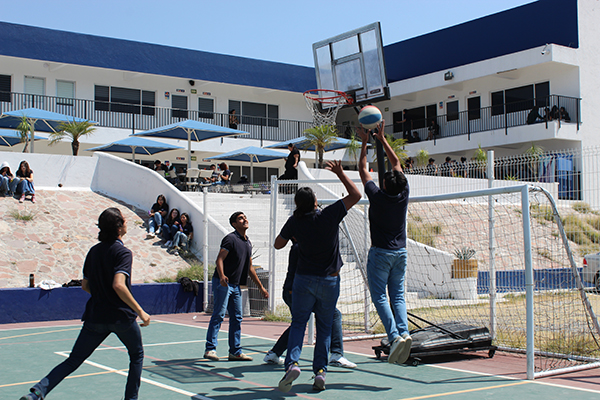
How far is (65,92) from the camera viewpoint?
2920 cm

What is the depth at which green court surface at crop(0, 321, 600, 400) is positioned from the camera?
563cm

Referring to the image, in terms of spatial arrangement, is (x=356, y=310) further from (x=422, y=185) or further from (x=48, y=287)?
(x=422, y=185)

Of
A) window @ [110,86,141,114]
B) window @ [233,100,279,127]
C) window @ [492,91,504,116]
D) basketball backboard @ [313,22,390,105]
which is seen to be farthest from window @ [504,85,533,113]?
basketball backboard @ [313,22,390,105]

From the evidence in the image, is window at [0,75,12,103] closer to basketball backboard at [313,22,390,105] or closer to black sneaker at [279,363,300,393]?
basketball backboard at [313,22,390,105]

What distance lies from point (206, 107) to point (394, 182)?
2798 cm

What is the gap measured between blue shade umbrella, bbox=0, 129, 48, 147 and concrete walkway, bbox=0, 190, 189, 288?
8.04 meters

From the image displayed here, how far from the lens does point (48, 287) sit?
11945mm

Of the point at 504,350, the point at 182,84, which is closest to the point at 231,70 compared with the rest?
the point at 182,84

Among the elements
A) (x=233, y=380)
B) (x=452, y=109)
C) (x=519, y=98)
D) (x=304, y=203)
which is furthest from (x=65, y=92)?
(x=304, y=203)

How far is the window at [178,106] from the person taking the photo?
31.8m

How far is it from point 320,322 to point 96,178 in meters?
15.8

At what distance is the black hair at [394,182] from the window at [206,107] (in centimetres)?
2698

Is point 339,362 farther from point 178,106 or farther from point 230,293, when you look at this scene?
point 178,106

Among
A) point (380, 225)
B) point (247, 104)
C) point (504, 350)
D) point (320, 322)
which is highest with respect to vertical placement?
point (247, 104)
